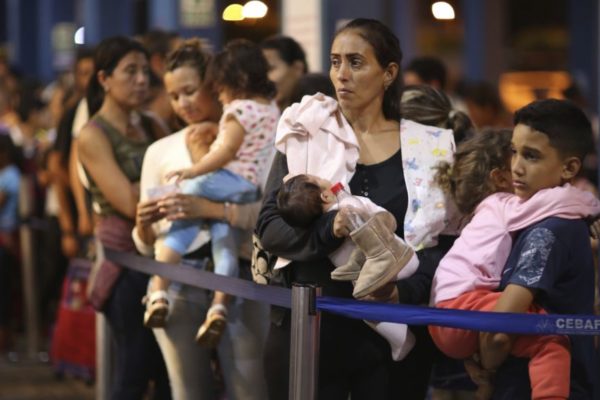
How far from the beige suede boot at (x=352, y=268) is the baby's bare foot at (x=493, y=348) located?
42 cm

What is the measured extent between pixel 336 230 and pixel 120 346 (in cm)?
213

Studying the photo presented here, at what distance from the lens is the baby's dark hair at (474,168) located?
4621mm

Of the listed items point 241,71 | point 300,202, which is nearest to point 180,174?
point 241,71

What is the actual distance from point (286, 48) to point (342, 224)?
253cm

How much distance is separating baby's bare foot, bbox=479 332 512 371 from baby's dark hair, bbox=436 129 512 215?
486mm

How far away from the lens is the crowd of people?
4.32m

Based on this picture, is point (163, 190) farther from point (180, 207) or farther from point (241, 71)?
point (241, 71)

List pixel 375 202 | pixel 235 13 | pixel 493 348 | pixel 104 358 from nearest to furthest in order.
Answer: pixel 493 348, pixel 375 202, pixel 104 358, pixel 235 13

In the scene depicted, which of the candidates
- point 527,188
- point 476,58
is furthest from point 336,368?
point 476,58

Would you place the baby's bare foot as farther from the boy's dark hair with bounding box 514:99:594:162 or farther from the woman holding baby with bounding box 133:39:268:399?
the woman holding baby with bounding box 133:39:268:399

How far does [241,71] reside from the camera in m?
5.59

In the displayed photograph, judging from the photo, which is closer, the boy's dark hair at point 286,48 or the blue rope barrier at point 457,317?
the blue rope barrier at point 457,317

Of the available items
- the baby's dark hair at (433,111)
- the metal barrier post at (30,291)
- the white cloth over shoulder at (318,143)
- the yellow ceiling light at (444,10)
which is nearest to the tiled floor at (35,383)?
the metal barrier post at (30,291)

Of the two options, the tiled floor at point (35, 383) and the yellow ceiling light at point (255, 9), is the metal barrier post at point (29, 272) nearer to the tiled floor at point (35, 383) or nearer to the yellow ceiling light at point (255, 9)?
the tiled floor at point (35, 383)
